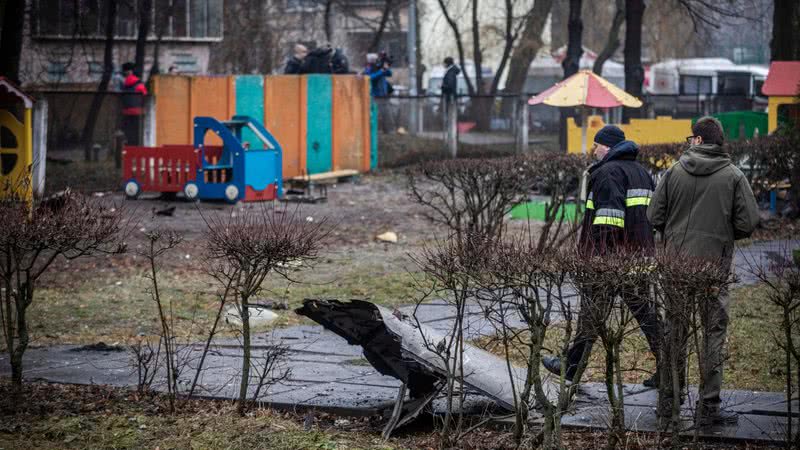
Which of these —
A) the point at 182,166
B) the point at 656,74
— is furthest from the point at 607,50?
the point at 182,166

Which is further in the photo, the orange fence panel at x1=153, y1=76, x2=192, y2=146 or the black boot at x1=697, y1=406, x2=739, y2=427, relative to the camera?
the orange fence panel at x1=153, y1=76, x2=192, y2=146

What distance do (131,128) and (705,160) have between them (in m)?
18.1

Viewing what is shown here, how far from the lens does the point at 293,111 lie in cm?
2577

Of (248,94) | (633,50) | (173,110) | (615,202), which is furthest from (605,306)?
(633,50)

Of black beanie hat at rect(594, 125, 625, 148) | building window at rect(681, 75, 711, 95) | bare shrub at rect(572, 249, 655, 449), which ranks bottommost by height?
bare shrub at rect(572, 249, 655, 449)

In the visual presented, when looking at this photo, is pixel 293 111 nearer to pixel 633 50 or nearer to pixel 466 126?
pixel 466 126

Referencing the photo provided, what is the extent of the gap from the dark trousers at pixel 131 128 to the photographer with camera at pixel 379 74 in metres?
6.58

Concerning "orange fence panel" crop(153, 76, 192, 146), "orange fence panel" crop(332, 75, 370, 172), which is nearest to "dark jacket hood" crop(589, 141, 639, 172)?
"orange fence panel" crop(153, 76, 192, 146)

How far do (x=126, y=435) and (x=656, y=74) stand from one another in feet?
151

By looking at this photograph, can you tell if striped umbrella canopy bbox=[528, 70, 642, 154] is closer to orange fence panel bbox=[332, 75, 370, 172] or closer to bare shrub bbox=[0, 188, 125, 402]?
orange fence panel bbox=[332, 75, 370, 172]

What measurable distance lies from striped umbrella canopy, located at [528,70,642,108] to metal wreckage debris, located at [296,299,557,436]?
1019cm

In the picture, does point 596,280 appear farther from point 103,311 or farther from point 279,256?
point 103,311

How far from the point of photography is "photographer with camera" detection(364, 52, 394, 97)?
28.1 m

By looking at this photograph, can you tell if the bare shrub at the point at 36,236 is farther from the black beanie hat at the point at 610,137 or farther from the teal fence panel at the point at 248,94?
the teal fence panel at the point at 248,94
